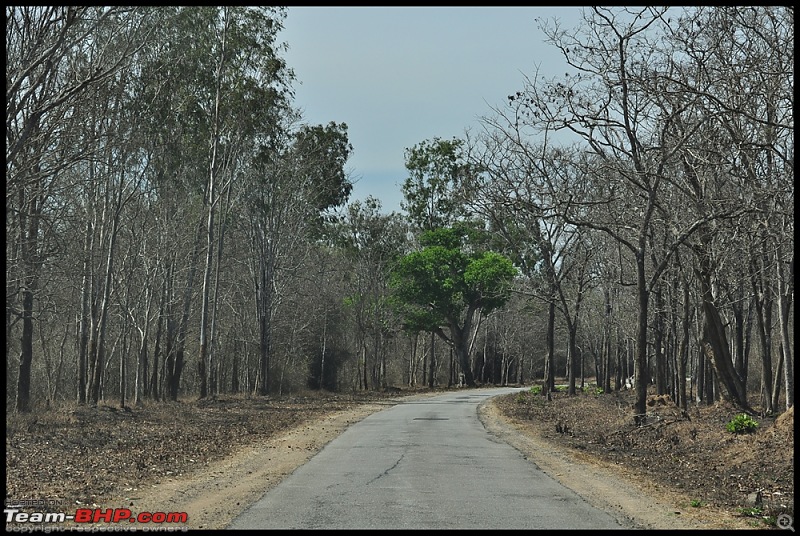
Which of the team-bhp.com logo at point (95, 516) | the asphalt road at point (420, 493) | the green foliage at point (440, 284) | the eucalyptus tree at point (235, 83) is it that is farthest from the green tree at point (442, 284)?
the team-bhp.com logo at point (95, 516)

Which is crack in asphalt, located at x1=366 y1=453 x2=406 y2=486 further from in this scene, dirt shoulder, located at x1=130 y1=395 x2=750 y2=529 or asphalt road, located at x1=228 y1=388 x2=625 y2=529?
dirt shoulder, located at x1=130 y1=395 x2=750 y2=529

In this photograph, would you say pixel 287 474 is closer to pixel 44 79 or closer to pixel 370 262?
pixel 44 79

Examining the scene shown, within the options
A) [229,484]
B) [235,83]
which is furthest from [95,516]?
[235,83]

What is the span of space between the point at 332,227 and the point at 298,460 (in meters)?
41.4

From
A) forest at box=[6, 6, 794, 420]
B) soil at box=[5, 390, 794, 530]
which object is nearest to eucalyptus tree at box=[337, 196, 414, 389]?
forest at box=[6, 6, 794, 420]

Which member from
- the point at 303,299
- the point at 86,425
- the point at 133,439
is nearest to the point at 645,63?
the point at 133,439

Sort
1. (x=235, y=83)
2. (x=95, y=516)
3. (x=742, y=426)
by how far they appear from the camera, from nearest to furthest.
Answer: (x=95, y=516) → (x=742, y=426) → (x=235, y=83)

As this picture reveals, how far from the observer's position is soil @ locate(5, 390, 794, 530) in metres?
10.2

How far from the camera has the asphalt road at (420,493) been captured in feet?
29.0

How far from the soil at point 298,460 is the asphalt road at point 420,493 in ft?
1.32

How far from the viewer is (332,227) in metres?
56.2

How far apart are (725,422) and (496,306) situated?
39.1 m

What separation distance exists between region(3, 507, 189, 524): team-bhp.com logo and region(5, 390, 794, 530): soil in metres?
0.21

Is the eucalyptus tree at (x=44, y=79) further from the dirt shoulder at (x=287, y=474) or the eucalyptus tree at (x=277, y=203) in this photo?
the eucalyptus tree at (x=277, y=203)
